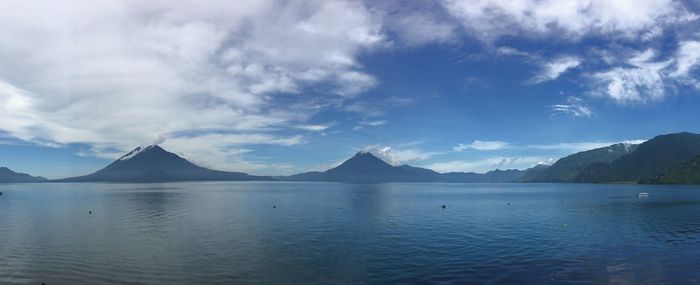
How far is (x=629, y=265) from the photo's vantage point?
57.6m

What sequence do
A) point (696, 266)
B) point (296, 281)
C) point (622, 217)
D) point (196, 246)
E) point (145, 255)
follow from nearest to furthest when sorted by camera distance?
1. point (296, 281)
2. point (696, 266)
3. point (145, 255)
4. point (196, 246)
5. point (622, 217)

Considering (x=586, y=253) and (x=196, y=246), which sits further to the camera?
(x=196, y=246)

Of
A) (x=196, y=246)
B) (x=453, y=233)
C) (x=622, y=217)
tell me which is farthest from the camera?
(x=622, y=217)

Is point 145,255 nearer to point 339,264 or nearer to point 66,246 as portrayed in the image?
point 66,246

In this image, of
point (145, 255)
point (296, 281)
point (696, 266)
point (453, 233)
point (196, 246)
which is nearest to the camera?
point (296, 281)

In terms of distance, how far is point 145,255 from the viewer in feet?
212

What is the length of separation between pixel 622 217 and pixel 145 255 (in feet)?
398

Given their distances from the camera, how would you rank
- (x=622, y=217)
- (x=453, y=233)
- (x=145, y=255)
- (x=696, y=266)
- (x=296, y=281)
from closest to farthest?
(x=296, y=281), (x=696, y=266), (x=145, y=255), (x=453, y=233), (x=622, y=217)

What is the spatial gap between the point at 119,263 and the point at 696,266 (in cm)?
7731

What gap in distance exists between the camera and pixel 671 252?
67250 millimetres

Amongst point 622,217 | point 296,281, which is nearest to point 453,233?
point 296,281

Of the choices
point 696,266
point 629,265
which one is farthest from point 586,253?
point 696,266

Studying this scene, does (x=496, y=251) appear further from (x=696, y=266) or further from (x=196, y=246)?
(x=196, y=246)

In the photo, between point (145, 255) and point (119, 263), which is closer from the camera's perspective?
point (119, 263)
